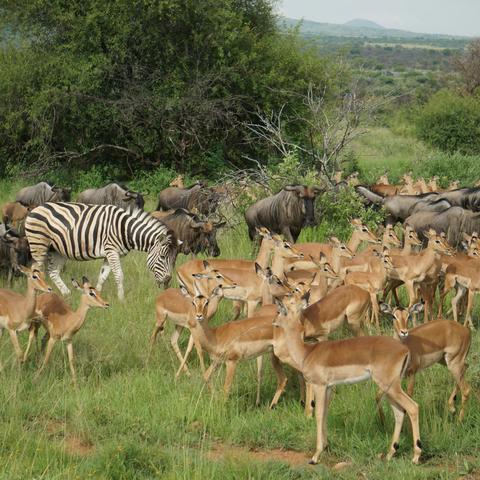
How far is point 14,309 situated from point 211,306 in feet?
6.22

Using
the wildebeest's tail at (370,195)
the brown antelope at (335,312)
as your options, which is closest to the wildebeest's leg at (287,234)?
the wildebeest's tail at (370,195)

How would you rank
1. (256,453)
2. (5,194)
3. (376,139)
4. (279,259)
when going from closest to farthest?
(256,453), (279,259), (5,194), (376,139)

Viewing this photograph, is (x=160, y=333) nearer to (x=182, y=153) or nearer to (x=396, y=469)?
(x=396, y=469)

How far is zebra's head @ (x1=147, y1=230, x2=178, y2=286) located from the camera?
11570 millimetres

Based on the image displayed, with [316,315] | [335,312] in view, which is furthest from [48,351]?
[335,312]

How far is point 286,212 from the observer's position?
13820 mm

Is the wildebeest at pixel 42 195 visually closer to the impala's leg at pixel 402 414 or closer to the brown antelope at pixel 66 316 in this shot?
the brown antelope at pixel 66 316

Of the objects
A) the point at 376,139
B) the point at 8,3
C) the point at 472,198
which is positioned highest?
the point at 8,3

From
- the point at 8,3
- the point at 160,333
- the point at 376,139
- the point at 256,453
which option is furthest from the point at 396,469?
the point at 376,139

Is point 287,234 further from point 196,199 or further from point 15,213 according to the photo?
point 15,213

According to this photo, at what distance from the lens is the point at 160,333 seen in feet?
30.3

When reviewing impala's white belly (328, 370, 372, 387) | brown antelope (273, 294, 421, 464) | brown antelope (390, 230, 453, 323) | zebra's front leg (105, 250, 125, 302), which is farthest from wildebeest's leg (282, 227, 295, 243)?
impala's white belly (328, 370, 372, 387)

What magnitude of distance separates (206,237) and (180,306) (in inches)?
158

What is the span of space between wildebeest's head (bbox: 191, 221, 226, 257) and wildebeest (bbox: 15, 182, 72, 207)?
17.3 ft
